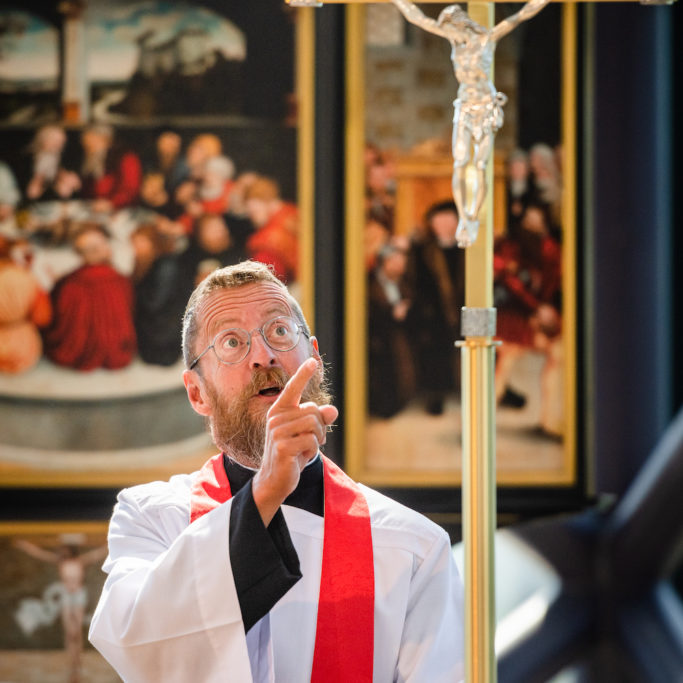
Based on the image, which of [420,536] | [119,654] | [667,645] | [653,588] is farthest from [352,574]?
[653,588]

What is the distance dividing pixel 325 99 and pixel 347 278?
1.13 meters

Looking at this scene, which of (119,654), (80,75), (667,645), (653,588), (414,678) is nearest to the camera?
(119,654)

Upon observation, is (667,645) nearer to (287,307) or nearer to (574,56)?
(574,56)

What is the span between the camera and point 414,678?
2.21 m

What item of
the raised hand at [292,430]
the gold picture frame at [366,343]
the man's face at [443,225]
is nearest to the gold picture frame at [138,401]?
the gold picture frame at [366,343]

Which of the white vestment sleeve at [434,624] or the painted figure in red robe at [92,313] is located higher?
the painted figure in red robe at [92,313]

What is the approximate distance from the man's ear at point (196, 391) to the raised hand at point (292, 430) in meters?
0.66

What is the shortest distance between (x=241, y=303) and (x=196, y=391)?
9.6 inches

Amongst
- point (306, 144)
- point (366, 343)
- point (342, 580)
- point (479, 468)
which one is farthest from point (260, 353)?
point (306, 144)

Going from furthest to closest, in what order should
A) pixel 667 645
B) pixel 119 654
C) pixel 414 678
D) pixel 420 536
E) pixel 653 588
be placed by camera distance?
pixel 653 588 → pixel 667 645 → pixel 420 536 → pixel 414 678 → pixel 119 654

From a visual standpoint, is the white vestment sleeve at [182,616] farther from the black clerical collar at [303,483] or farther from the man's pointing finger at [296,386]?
the black clerical collar at [303,483]

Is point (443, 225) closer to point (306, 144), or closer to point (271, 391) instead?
point (306, 144)

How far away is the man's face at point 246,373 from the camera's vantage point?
2.32m

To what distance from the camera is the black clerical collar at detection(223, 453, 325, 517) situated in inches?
97.1
